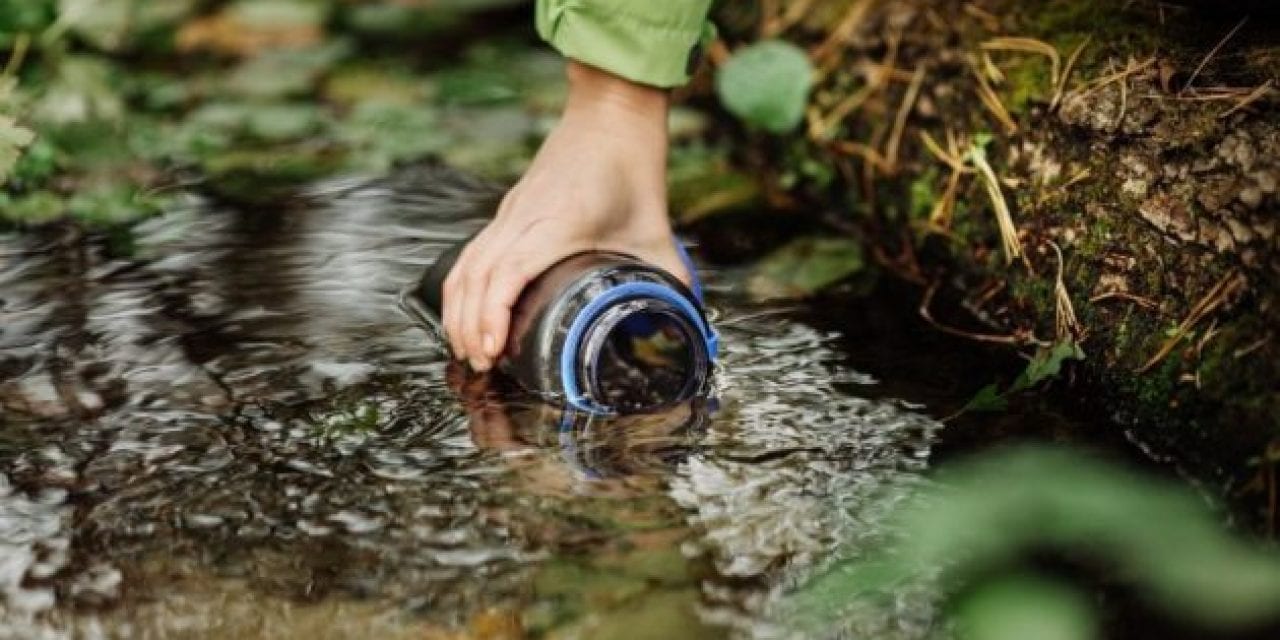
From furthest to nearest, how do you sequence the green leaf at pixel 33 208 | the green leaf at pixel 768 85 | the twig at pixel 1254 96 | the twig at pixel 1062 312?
the green leaf at pixel 768 85 → the green leaf at pixel 33 208 → the twig at pixel 1062 312 → the twig at pixel 1254 96

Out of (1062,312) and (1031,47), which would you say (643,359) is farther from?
(1031,47)

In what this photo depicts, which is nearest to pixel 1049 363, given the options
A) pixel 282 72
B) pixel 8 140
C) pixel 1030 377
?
pixel 1030 377

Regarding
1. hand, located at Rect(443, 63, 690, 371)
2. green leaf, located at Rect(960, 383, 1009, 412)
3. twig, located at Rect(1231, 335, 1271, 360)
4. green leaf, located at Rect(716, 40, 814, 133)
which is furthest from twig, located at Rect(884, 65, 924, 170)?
twig, located at Rect(1231, 335, 1271, 360)

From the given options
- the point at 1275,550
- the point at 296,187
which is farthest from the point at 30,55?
the point at 1275,550

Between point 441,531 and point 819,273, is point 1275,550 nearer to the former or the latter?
point 441,531

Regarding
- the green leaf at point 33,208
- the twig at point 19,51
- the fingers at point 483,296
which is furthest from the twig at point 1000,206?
the twig at point 19,51

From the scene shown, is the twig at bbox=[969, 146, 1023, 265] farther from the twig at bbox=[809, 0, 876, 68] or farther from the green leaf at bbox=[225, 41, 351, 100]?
the green leaf at bbox=[225, 41, 351, 100]

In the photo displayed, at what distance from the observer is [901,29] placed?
2.54 m

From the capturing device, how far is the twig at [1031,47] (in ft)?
6.73

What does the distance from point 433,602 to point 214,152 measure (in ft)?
5.29

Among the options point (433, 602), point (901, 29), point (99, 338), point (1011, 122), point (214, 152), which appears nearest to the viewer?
point (433, 602)

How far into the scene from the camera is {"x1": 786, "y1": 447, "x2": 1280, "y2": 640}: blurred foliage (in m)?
1.38

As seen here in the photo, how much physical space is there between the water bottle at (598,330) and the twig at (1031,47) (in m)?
0.58

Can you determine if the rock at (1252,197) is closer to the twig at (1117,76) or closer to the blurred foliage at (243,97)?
the twig at (1117,76)
